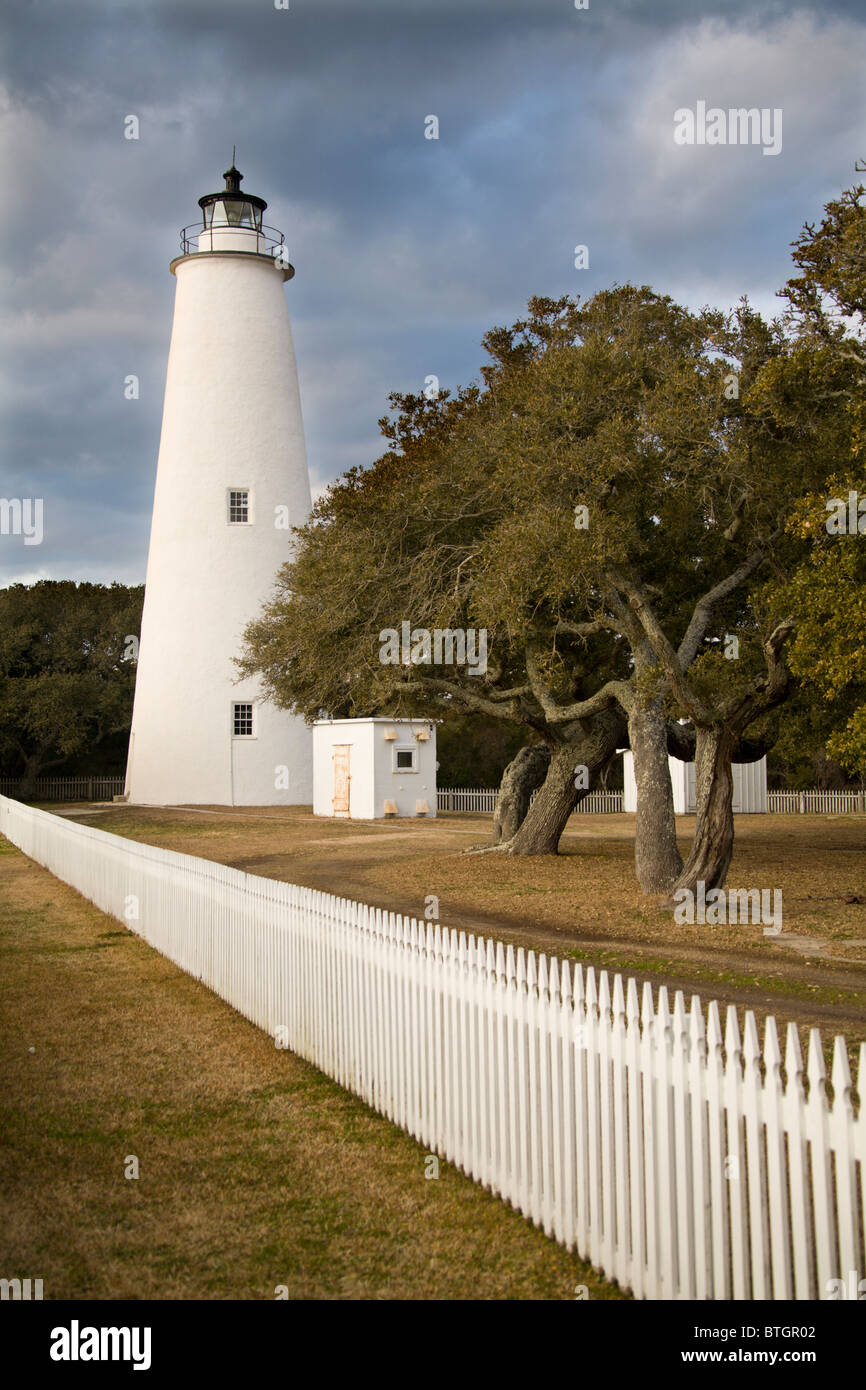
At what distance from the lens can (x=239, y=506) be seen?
3550 cm

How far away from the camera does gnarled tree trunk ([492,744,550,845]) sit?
2172cm

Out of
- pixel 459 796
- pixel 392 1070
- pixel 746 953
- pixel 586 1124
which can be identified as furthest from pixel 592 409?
pixel 459 796

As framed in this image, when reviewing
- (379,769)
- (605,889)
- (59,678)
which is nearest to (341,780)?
(379,769)

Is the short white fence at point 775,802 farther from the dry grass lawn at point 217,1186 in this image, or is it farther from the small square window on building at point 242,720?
the dry grass lawn at point 217,1186

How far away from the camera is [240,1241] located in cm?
507

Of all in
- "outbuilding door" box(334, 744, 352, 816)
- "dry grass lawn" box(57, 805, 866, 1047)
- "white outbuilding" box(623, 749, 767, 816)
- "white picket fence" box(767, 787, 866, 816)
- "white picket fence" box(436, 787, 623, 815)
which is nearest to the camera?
Answer: "dry grass lawn" box(57, 805, 866, 1047)

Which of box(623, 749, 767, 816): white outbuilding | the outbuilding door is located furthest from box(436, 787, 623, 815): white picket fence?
the outbuilding door

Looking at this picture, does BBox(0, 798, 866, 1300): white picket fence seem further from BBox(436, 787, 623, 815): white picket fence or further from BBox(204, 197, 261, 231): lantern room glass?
BBox(204, 197, 261, 231): lantern room glass

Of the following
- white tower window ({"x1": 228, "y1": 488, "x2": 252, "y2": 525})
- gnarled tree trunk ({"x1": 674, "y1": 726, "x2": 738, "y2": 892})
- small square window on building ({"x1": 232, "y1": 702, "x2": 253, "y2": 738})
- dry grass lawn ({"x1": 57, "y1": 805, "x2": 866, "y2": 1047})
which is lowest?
dry grass lawn ({"x1": 57, "y1": 805, "x2": 866, "y2": 1047})

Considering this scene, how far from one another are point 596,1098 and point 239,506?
32406 millimetres

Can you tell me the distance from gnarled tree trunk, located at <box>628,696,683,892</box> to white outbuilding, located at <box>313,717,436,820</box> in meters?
16.3

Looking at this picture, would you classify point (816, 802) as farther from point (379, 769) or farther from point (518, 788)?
point (518, 788)

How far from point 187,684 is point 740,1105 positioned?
107ft
